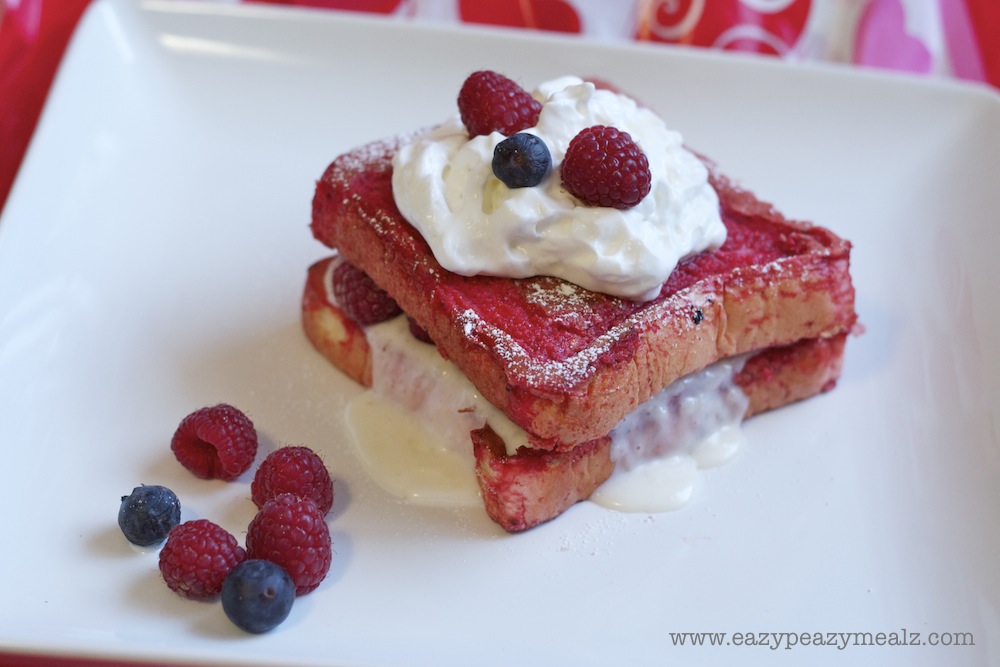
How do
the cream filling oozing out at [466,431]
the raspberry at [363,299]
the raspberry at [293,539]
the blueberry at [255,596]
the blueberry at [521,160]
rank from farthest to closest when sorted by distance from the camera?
the raspberry at [363,299]
the cream filling oozing out at [466,431]
the blueberry at [521,160]
the raspberry at [293,539]
the blueberry at [255,596]

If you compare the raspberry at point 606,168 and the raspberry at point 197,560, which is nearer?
the raspberry at point 197,560

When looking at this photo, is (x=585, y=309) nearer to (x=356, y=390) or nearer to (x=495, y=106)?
(x=495, y=106)

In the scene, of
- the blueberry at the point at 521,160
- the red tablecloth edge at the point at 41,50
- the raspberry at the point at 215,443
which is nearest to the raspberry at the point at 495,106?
the blueberry at the point at 521,160

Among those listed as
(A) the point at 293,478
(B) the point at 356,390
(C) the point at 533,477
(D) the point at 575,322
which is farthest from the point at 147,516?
(D) the point at 575,322

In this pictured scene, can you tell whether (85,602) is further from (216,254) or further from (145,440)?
(216,254)

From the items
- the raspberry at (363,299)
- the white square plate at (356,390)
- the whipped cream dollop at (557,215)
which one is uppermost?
the whipped cream dollop at (557,215)

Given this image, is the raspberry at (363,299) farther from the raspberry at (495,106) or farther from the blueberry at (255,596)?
the blueberry at (255,596)

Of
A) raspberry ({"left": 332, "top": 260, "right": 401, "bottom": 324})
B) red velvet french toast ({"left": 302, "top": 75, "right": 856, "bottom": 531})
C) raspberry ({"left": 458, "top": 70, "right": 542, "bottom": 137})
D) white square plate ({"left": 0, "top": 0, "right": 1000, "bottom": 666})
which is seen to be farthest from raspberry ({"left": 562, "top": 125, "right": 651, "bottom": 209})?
white square plate ({"left": 0, "top": 0, "right": 1000, "bottom": 666})
